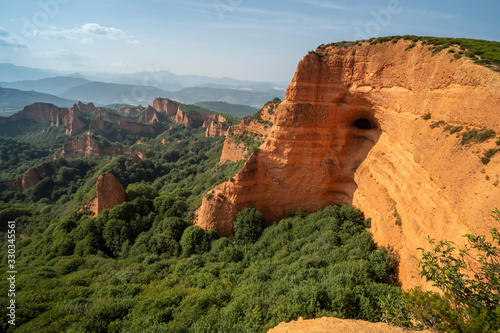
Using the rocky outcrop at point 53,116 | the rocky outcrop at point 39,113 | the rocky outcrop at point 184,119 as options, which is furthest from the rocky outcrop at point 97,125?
the rocky outcrop at point 184,119

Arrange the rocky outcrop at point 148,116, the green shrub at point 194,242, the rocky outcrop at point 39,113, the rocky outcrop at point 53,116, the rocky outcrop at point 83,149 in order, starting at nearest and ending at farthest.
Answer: the green shrub at point 194,242, the rocky outcrop at point 83,149, the rocky outcrop at point 53,116, the rocky outcrop at point 39,113, the rocky outcrop at point 148,116

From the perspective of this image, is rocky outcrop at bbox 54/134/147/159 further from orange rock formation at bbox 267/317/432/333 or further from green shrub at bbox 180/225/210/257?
orange rock formation at bbox 267/317/432/333

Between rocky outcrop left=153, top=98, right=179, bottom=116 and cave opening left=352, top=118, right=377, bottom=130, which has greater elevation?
rocky outcrop left=153, top=98, right=179, bottom=116

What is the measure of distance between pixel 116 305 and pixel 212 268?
214 inches

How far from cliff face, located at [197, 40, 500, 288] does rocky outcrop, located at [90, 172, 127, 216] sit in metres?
10.3

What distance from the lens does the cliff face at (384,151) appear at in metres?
8.57

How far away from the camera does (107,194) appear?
24.2 metres

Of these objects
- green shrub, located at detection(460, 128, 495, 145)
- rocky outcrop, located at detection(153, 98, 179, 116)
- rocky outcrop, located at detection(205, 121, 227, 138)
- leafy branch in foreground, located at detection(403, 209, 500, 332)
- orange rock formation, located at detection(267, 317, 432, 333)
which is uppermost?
rocky outcrop, located at detection(153, 98, 179, 116)

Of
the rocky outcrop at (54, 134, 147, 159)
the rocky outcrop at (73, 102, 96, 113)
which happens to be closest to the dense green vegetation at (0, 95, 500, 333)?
the rocky outcrop at (54, 134, 147, 159)

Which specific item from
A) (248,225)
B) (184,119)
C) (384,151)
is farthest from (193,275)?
(184,119)

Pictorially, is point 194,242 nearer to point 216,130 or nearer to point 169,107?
point 216,130

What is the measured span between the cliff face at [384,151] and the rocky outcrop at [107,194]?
33.8 feet

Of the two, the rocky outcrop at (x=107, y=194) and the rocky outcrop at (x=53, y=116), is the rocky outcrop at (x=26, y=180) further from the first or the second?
the rocky outcrop at (x=53, y=116)

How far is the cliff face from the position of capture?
857 cm
